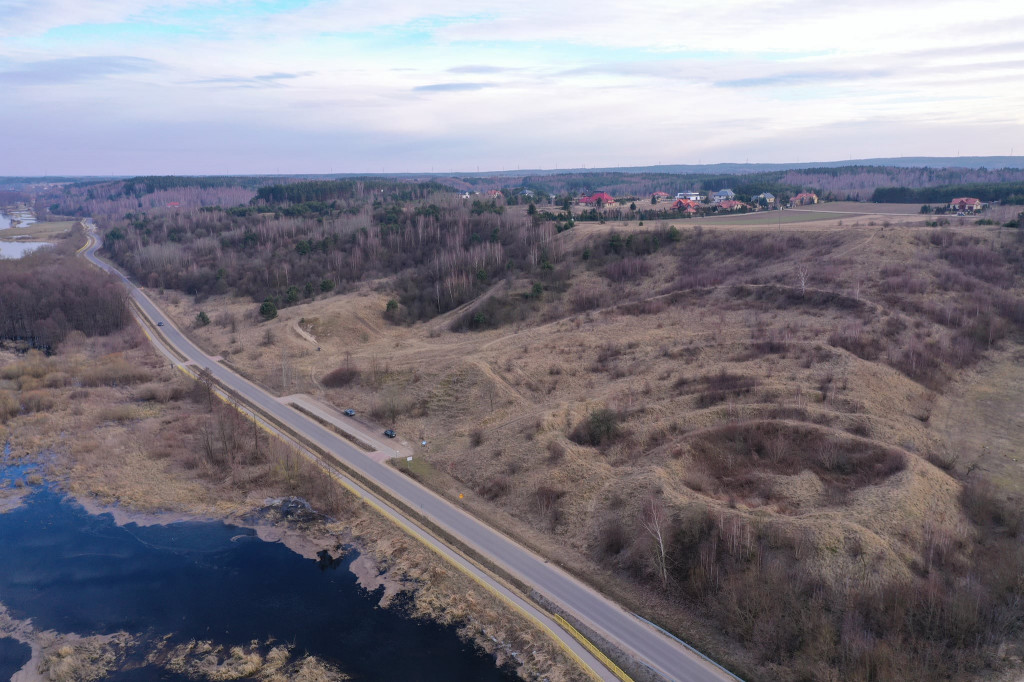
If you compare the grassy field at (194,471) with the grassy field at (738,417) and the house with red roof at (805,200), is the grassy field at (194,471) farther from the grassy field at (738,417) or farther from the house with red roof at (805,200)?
the house with red roof at (805,200)

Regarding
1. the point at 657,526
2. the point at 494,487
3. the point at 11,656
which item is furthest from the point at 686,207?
the point at 11,656

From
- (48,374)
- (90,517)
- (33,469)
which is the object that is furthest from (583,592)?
(48,374)

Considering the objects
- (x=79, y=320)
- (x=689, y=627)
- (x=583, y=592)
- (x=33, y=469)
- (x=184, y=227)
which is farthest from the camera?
(x=184, y=227)

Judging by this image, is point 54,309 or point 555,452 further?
point 54,309

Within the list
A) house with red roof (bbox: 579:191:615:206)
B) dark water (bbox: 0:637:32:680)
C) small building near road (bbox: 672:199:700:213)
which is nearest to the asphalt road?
dark water (bbox: 0:637:32:680)

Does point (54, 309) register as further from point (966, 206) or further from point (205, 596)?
point (966, 206)

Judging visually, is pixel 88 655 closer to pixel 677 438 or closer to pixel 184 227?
pixel 677 438
